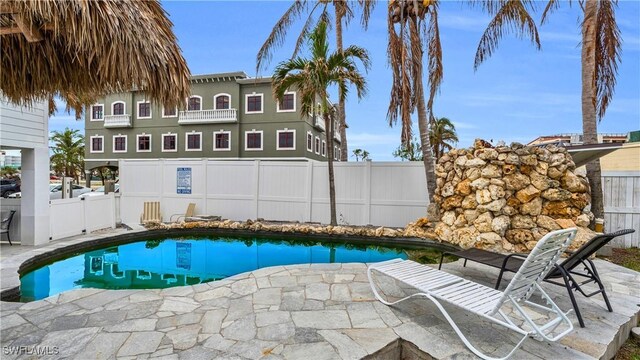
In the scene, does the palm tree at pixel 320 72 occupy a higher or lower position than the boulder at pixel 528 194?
higher

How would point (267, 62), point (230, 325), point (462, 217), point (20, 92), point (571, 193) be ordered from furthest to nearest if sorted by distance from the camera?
1. point (267, 62)
2. point (462, 217)
3. point (571, 193)
4. point (20, 92)
5. point (230, 325)

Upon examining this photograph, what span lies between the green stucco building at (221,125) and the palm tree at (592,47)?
14538 mm

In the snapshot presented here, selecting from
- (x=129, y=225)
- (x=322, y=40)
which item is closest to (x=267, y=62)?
(x=322, y=40)

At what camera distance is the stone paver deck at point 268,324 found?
102 inches

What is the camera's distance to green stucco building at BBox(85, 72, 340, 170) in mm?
21625

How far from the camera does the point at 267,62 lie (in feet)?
36.0

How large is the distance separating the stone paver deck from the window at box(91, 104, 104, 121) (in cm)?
2597

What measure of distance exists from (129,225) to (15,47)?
6.99 meters

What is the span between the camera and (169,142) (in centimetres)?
2303

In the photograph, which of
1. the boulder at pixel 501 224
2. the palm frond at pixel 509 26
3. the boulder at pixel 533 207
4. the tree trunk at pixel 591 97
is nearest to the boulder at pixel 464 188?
the boulder at pixel 501 224

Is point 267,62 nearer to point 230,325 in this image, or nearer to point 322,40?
point 322,40

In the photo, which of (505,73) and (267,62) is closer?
(505,73)

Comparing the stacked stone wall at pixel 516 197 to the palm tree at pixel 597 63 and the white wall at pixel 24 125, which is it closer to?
the palm tree at pixel 597 63

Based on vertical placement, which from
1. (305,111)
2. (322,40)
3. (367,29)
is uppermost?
(367,29)
